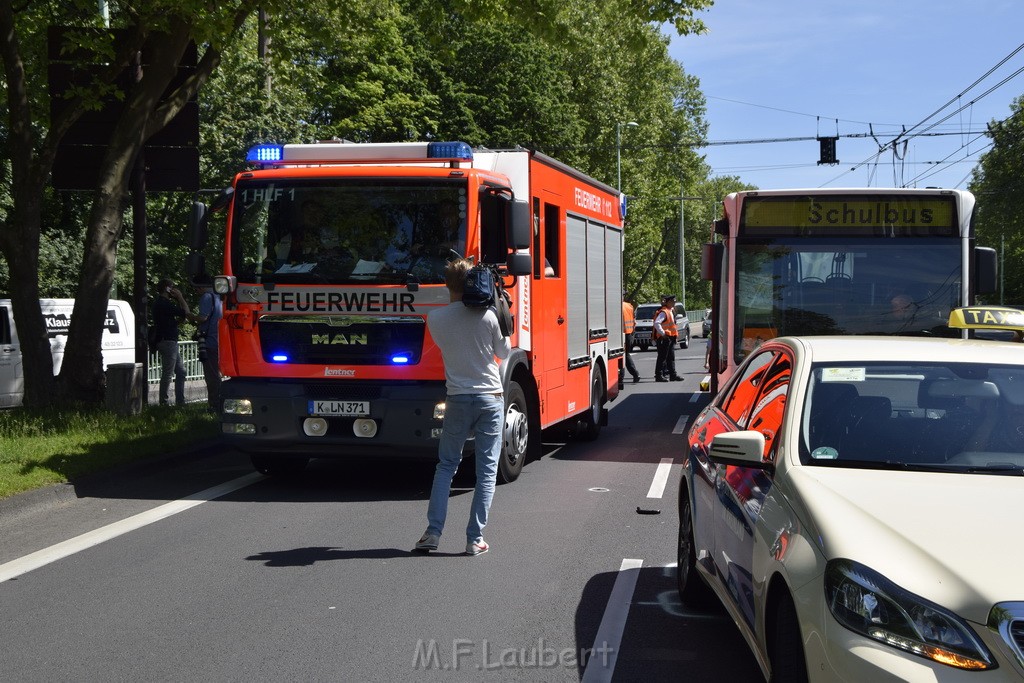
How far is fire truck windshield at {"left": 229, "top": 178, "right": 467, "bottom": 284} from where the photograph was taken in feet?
32.1

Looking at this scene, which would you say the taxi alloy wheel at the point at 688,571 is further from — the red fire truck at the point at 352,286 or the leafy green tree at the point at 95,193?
the leafy green tree at the point at 95,193

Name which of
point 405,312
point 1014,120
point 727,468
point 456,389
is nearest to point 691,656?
point 727,468

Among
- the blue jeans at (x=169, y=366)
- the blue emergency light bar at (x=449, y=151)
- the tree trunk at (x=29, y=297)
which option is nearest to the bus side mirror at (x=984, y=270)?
the blue emergency light bar at (x=449, y=151)

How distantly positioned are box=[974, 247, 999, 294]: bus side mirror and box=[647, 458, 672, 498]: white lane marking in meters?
3.31

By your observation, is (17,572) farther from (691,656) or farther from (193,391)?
(193,391)

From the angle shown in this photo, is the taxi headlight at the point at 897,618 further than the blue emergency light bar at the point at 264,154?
No

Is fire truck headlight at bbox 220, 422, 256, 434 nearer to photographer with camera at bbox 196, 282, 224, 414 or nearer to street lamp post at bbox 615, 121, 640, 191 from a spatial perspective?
photographer with camera at bbox 196, 282, 224, 414

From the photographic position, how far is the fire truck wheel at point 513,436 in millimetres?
10312

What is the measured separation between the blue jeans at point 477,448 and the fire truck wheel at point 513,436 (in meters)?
2.74

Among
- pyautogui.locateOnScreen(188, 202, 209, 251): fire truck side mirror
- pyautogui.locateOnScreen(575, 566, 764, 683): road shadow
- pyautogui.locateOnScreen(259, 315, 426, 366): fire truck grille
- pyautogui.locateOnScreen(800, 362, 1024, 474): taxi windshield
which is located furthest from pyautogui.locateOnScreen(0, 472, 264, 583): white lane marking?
pyautogui.locateOnScreen(800, 362, 1024, 474): taxi windshield

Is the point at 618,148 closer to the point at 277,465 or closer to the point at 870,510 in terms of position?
the point at 277,465

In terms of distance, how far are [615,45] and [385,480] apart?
45950 mm

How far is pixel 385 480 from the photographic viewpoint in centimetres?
1080

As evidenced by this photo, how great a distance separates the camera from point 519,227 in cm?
968
